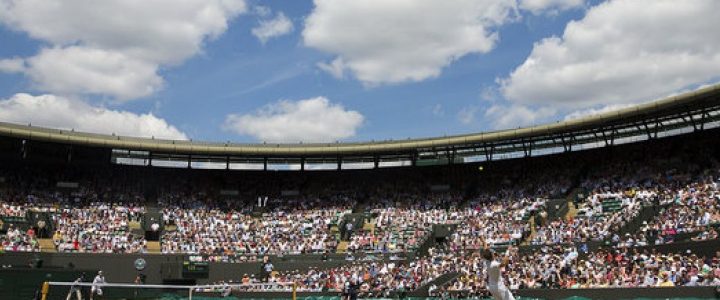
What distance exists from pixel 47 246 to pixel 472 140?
28.0 metres

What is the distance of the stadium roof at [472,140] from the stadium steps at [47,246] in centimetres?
699

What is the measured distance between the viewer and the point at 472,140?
46.9 metres

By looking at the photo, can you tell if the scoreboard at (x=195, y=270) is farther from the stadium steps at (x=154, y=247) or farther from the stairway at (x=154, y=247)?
the stadium steps at (x=154, y=247)

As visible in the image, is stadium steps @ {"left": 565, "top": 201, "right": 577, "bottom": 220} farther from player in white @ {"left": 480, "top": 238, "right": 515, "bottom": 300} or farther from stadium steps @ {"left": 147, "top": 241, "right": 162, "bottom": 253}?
player in white @ {"left": 480, "top": 238, "right": 515, "bottom": 300}

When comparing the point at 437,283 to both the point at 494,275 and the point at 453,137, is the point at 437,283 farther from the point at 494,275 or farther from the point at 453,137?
the point at 494,275

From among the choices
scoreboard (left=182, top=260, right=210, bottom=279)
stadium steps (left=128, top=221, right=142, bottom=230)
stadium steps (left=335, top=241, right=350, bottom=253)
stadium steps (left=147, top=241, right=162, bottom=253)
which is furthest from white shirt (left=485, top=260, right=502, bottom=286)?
stadium steps (left=128, top=221, right=142, bottom=230)

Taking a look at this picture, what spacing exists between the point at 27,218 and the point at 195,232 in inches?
413

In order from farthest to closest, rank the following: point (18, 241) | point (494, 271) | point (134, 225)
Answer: point (134, 225) → point (18, 241) → point (494, 271)

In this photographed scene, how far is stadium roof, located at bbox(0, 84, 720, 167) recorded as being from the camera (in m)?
39.4

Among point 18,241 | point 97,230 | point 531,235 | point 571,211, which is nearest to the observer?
point 531,235

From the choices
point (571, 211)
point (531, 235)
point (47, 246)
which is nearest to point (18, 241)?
point (47, 246)

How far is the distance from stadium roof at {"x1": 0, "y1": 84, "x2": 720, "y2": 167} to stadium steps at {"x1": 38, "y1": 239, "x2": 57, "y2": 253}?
22.9 feet

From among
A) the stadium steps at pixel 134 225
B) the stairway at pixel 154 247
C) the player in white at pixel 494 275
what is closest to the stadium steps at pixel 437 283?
the stairway at pixel 154 247

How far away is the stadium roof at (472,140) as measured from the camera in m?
39.4
